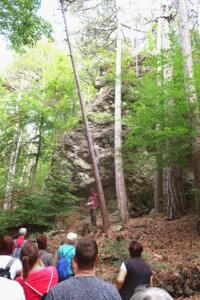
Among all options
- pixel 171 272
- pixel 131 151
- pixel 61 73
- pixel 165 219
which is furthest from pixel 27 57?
pixel 171 272

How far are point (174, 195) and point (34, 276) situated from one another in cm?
1068

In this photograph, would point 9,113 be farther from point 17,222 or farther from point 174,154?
point 174,154

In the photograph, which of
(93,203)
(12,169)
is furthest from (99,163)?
(12,169)

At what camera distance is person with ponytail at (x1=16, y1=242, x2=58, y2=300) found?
371 cm

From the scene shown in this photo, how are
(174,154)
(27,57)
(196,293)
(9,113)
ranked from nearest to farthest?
1. (196,293)
2. (174,154)
3. (9,113)
4. (27,57)

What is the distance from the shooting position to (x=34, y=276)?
3.76 m

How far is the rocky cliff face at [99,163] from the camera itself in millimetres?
18203

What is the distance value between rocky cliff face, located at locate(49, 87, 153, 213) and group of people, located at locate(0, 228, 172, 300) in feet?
40.3

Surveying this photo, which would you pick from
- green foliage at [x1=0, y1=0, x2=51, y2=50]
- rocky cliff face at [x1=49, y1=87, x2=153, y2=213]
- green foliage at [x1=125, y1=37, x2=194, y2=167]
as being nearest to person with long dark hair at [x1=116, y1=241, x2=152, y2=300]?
green foliage at [x1=125, y1=37, x2=194, y2=167]

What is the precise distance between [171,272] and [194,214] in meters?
6.16

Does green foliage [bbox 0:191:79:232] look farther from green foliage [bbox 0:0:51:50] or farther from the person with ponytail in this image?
the person with ponytail

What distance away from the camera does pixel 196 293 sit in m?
7.43

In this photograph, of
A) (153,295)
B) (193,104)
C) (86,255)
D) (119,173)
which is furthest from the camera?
(119,173)

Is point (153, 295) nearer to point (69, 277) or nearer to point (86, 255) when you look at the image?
point (86, 255)
